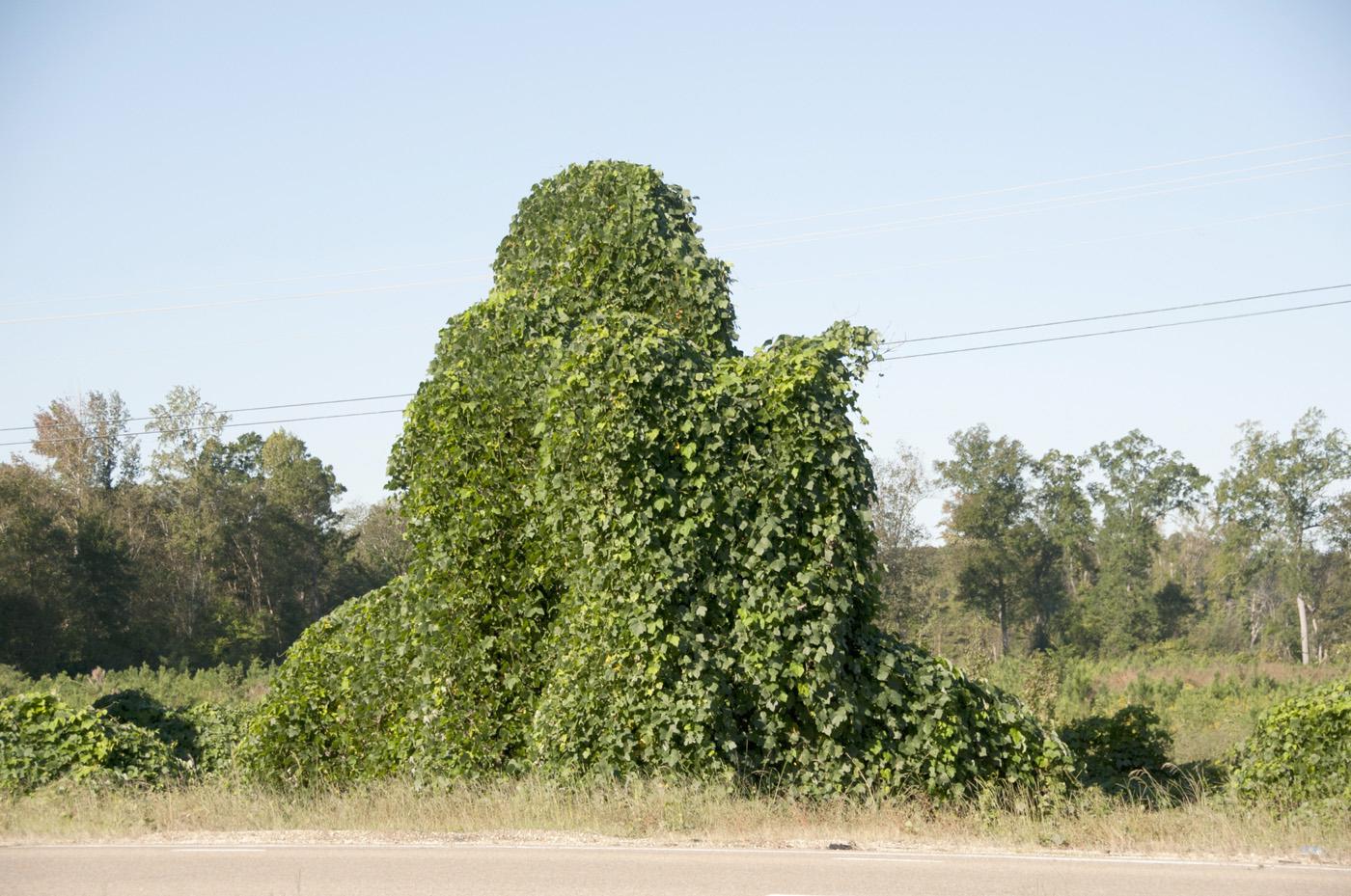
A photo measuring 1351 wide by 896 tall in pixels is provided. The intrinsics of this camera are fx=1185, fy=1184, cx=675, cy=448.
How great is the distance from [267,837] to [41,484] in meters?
50.8

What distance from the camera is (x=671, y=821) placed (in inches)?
360

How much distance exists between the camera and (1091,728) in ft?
51.1

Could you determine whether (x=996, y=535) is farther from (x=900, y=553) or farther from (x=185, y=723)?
(x=185, y=723)

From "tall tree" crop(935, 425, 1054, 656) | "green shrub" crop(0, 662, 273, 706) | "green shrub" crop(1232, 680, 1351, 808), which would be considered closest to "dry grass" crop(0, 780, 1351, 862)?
"green shrub" crop(1232, 680, 1351, 808)

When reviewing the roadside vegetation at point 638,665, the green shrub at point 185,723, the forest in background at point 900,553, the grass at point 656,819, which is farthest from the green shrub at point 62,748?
the forest in background at point 900,553

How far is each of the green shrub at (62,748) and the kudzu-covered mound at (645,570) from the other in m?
2.84

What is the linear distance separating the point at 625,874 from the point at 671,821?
1.73 metres

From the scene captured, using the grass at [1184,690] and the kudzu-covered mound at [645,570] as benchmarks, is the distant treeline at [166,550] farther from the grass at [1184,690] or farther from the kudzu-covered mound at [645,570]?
the kudzu-covered mound at [645,570]

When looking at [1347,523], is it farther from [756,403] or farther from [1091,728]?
[756,403]

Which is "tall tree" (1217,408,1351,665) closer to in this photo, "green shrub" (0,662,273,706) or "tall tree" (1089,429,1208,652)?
"tall tree" (1089,429,1208,652)

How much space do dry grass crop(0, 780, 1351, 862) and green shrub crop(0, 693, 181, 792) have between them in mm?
2337

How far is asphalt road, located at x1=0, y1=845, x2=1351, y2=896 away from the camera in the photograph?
695 cm

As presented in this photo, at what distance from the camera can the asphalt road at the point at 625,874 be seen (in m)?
6.95

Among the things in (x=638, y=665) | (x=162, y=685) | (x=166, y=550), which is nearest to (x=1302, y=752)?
(x=638, y=665)
